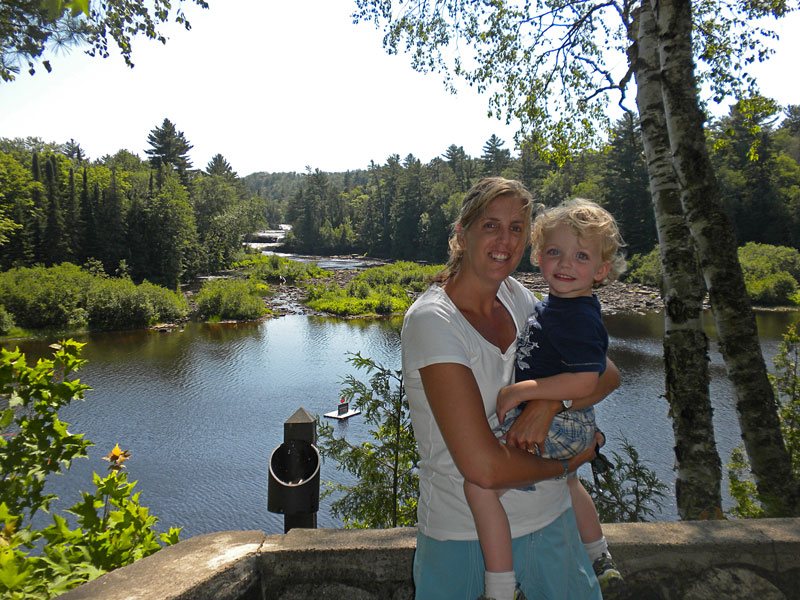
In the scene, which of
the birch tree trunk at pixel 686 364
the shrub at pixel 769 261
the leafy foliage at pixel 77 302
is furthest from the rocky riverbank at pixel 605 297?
the birch tree trunk at pixel 686 364

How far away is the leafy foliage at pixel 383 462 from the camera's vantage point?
13.0 feet

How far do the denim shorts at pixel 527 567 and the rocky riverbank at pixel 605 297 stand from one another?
26.7 metres

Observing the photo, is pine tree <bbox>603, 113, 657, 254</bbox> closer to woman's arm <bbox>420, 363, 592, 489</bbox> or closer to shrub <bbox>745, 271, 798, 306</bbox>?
shrub <bbox>745, 271, 798, 306</bbox>

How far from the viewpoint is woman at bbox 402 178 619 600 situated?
115cm

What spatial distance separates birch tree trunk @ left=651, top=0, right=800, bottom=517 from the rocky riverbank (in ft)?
81.1

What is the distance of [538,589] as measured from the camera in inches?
50.9

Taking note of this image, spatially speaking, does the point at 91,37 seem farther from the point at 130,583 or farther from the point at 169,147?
the point at 169,147

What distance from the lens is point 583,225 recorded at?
1.55m

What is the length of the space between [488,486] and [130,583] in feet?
3.21

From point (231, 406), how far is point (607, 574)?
15.1m

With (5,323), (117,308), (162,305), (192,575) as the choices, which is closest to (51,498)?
(192,575)

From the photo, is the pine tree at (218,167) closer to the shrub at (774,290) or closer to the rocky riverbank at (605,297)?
the rocky riverbank at (605,297)

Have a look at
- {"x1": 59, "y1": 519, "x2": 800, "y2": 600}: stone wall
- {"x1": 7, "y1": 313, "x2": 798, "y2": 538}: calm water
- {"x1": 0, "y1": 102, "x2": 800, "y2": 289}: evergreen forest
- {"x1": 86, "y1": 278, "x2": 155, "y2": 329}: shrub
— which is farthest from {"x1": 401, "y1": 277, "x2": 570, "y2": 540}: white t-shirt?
{"x1": 86, "y1": 278, "x2": 155, "y2": 329}: shrub

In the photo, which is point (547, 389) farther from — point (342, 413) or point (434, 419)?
point (342, 413)
